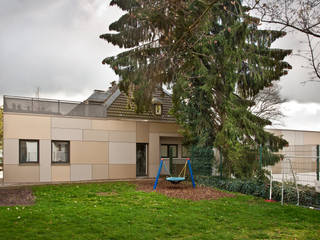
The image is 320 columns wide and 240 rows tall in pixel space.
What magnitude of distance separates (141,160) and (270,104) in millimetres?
12073

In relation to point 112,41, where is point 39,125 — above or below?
below

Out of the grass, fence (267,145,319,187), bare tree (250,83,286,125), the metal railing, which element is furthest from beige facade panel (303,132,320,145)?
the metal railing

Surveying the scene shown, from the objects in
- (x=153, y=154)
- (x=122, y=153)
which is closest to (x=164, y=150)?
(x=153, y=154)

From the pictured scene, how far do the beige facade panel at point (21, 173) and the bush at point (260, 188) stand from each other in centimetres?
779

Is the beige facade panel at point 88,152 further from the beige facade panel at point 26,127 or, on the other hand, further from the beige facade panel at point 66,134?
the beige facade panel at point 26,127

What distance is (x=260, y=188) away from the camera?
10.4m

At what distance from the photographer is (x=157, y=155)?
17.6m

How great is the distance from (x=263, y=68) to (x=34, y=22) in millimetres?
8854

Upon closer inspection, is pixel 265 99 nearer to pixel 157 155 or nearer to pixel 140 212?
pixel 157 155

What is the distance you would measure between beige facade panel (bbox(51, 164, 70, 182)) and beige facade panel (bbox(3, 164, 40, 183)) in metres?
0.75

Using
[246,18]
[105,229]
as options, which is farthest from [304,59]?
[105,229]

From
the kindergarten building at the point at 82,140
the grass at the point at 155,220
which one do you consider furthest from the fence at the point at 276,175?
the kindergarten building at the point at 82,140

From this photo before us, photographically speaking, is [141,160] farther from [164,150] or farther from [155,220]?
[155,220]

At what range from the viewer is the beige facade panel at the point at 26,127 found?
1400cm
